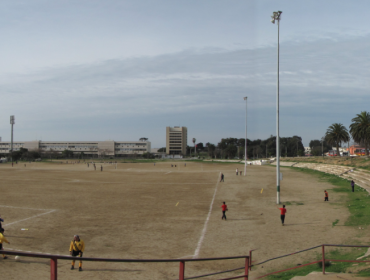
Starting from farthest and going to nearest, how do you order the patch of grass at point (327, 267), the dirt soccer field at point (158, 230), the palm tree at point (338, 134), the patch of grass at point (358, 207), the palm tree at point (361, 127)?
the palm tree at point (338, 134) → the palm tree at point (361, 127) → the patch of grass at point (358, 207) → the dirt soccer field at point (158, 230) → the patch of grass at point (327, 267)

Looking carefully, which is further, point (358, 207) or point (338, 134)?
point (338, 134)

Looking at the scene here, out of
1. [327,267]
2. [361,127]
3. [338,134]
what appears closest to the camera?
[327,267]

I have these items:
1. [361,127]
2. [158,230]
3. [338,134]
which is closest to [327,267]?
[158,230]

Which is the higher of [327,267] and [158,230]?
[327,267]

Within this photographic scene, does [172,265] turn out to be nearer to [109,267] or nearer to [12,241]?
[109,267]

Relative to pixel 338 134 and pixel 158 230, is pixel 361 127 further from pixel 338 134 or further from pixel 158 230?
pixel 158 230

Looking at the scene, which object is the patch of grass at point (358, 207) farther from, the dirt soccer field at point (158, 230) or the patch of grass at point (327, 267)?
the patch of grass at point (327, 267)

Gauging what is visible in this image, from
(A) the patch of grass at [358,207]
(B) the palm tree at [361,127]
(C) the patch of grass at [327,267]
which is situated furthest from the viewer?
(B) the palm tree at [361,127]

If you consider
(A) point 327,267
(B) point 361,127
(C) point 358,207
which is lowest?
(C) point 358,207

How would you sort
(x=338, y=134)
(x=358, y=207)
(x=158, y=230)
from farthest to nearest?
(x=338, y=134) → (x=358, y=207) → (x=158, y=230)

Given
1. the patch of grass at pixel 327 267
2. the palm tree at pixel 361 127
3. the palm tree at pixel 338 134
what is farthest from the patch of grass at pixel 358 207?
the palm tree at pixel 338 134

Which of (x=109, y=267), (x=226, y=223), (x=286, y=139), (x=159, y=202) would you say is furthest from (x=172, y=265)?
(x=286, y=139)

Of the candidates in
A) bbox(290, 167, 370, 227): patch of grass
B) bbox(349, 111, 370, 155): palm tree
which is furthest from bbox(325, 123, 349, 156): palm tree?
bbox(290, 167, 370, 227): patch of grass

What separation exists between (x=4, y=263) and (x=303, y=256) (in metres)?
11.6
